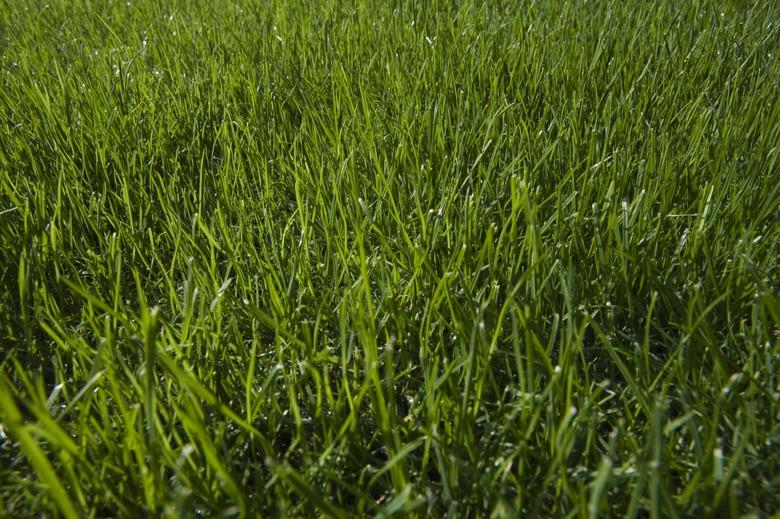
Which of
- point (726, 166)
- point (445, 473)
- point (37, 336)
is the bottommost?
point (37, 336)

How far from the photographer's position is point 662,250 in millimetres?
1267

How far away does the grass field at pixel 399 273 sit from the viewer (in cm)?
84

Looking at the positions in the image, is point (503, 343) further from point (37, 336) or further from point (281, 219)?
point (37, 336)

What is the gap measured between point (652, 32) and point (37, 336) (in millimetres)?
2070

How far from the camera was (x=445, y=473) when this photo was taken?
0.80m

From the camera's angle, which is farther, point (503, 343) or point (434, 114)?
point (434, 114)

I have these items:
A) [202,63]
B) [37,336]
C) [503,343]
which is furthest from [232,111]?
[503,343]

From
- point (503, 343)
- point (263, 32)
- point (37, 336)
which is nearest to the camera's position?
point (503, 343)

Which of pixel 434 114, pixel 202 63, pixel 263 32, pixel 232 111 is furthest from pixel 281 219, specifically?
pixel 263 32

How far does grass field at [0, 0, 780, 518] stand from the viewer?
838 millimetres

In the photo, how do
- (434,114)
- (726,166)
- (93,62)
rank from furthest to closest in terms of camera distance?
1. (93,62)
2. (434,114)
3. (726,166)

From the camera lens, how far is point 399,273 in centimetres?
125

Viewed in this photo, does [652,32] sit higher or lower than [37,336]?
higher

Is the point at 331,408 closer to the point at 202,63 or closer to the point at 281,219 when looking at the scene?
the point at 281,219
